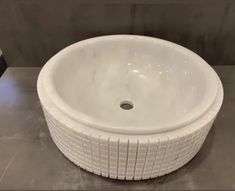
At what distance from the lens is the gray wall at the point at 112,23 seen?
0.91 metres

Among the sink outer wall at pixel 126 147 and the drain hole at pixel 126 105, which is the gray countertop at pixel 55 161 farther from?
the drain hole at pixel 126 105

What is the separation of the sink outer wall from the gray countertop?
0.12ft

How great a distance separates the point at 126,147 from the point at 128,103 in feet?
1.12

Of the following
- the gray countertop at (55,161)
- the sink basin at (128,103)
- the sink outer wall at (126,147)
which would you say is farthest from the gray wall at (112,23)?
the sink outer wall at (126,147)

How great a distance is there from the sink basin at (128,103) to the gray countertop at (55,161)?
0.14 ft

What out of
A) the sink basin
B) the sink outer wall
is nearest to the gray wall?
the sink basin

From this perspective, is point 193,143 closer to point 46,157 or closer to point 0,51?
point 46,157

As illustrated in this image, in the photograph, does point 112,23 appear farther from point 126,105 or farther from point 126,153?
point 126,153

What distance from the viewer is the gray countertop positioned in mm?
711

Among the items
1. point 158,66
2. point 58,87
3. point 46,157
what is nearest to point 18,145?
point 46,157

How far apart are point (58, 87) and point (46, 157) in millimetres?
223

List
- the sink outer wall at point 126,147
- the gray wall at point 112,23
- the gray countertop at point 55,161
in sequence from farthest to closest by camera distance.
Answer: the gray wall at point 112,23, the gray countertop at point 55,161, the sink outer wall at point 126,147

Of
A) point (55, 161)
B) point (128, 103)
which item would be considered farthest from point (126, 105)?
point (55, 161)

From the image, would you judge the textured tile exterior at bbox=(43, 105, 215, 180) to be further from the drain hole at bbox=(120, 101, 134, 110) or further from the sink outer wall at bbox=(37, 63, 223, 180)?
the drain hole at bbox=(120, 101, 134, 110)
